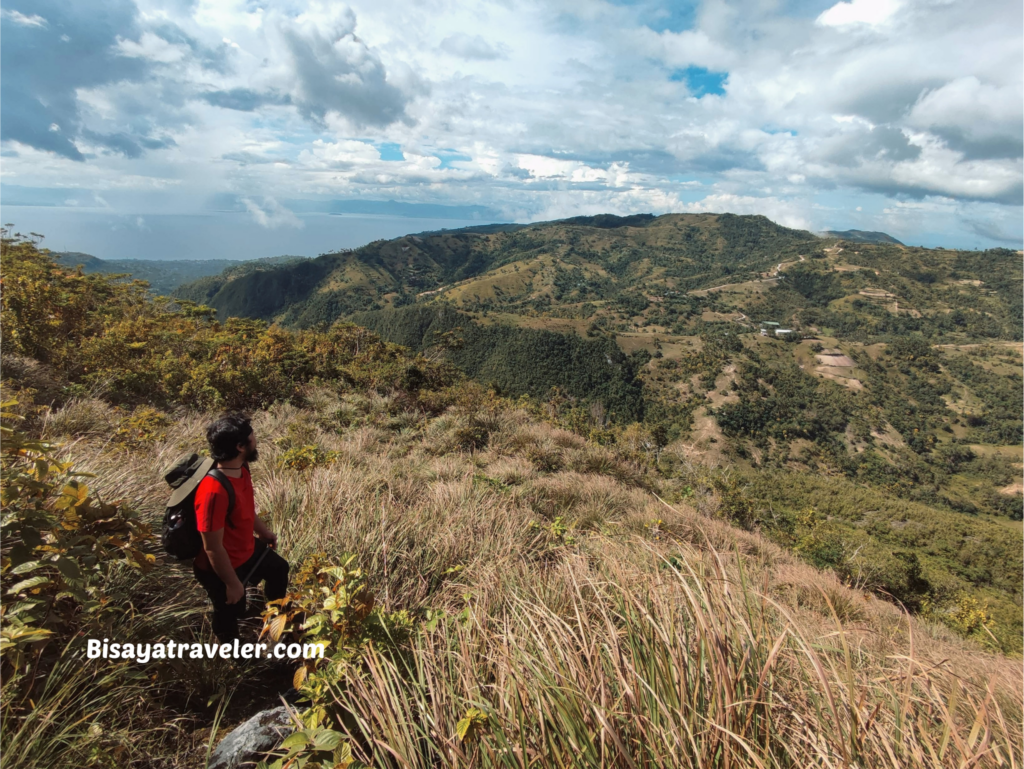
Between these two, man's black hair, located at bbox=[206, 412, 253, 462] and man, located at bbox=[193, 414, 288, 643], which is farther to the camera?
man's black hair, located at bbox=[206, 412, 253, 462]

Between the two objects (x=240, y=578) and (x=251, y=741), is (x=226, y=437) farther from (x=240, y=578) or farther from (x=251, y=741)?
(x=251, y=741)

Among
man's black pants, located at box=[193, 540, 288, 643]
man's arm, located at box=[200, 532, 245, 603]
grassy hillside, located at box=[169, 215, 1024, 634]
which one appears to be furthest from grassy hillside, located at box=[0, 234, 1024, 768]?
grassy hillside, located at box=[169, 215, 1024, 634]

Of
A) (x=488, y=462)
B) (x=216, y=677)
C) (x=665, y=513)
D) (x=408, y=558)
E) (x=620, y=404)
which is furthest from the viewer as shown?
(x=620, y=404)

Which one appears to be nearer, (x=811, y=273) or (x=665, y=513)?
(x=665, y=513)

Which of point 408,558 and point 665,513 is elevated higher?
point 408,558

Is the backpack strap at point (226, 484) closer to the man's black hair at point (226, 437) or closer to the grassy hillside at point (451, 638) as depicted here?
the man's black hair at point (226, 437)

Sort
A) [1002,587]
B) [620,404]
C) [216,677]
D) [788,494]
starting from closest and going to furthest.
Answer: [216,677] < [1002,587] < [788,494] < [620,404]

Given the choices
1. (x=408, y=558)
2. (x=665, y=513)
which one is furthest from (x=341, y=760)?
(x=665, y=513)

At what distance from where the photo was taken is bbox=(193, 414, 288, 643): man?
86.3 inches

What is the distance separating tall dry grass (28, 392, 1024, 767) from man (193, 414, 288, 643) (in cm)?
19

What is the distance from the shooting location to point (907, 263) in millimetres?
167875

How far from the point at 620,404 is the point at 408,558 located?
299 ft

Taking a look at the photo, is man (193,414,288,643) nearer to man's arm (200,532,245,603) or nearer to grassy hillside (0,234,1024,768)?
man's arm (200,532,245,603)

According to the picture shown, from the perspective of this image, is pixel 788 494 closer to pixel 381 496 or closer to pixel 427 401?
pixel 427 401
